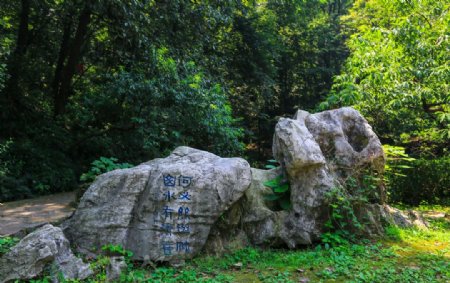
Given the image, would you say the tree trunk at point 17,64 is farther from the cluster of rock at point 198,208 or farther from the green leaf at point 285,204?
the green leaf at point 285,204

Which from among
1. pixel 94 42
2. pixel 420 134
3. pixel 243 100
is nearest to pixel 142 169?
pixel 420 134

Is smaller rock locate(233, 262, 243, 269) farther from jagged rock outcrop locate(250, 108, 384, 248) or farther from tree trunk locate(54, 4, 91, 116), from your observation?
tree trunk locate(54, 4, 91, 116)

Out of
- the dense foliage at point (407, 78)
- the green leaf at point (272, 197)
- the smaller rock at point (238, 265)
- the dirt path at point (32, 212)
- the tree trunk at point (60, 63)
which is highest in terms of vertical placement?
the tree trunk at point (60, 63)

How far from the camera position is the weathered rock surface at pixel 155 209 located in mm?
5086

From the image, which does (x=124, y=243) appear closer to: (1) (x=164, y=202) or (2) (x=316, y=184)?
(1) (x=164, y=202)

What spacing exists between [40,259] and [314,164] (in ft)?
11.7

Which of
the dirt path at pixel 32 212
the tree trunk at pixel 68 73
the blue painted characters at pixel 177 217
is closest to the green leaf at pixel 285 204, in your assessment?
the blue painted characters at pixel 177 217

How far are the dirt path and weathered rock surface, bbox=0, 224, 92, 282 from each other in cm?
168

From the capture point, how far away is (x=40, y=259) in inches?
170

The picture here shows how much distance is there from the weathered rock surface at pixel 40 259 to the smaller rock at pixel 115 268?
208mm

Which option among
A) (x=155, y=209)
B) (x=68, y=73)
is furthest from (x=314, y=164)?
(x=68, y=73)

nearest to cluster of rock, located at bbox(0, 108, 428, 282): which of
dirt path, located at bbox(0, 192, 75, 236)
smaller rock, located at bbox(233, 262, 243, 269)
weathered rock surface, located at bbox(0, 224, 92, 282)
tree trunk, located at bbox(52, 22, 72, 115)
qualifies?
weathered rock surface, located at bbox(0, 224, 92, 282)

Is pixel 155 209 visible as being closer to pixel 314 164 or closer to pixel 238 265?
pixel 238 265

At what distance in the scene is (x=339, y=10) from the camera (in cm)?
2720
